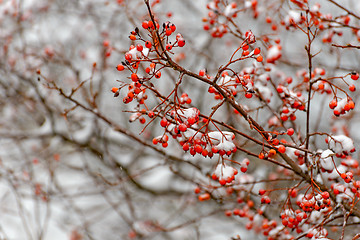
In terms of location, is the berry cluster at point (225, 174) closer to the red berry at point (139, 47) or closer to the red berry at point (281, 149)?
the red berry at point (281, 149)

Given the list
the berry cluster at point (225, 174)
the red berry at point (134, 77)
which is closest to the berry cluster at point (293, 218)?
the berry cluster at point (225, 174)

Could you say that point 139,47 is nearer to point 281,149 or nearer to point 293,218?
point 281,149

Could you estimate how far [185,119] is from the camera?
71.6 inches

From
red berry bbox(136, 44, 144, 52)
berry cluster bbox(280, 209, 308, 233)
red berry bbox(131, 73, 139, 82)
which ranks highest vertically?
red berry bbox(136, 44, 144, 52)

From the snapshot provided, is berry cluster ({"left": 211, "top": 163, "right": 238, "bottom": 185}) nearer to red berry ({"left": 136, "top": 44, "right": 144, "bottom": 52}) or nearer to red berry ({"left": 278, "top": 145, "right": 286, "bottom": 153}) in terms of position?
red berry ({"left": 278, "top": 145, "right": 286, "bottom": 153})

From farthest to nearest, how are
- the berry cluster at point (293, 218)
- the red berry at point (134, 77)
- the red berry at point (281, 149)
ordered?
the berry cluster at point (293, 218)
the red berry at point (281, 149)
the red berry at point (134, 77)

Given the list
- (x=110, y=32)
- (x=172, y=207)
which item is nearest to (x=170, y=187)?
(x=172, y=207)

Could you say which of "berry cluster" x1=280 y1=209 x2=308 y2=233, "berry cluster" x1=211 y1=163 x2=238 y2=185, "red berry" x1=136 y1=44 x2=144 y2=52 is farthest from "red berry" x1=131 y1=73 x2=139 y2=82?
"berry cluster" x1=280 y1=209 x2=308 y2=233

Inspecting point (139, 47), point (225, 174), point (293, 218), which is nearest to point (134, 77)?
point (139, 47)

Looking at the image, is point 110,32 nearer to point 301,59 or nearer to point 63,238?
point 301,59

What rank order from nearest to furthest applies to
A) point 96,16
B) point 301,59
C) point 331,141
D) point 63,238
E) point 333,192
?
point 331,141 < point 333,192 < point 301,59 < point 96,16 < point 63,238

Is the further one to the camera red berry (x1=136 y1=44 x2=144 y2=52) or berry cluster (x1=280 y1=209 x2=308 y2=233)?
berry cluster (x1=280 y1=209 x2=308 y2=233)

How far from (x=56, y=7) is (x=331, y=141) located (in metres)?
6.98

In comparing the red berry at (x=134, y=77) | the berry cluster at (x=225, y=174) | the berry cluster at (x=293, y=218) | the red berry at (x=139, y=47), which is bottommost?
the berry cluster at (x=293, y=218)
